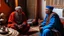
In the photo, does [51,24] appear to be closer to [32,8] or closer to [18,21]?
[18,21]

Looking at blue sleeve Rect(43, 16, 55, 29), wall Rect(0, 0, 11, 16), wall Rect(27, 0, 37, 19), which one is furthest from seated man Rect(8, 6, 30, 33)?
wall Rect(0, 0, 11, 16)

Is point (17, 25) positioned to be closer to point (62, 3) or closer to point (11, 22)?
point (11, 22)

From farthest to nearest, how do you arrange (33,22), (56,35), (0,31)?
(33,22), (56,35), (0,31)

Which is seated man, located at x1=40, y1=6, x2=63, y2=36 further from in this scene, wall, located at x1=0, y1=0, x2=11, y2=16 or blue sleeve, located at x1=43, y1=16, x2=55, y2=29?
wall, located at x1=0, y1=0, x2=11, y2=16

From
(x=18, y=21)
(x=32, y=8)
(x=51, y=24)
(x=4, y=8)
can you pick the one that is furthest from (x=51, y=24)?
(x=4, y=8)

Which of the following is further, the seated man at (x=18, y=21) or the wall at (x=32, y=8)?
the wall at (x=32, y=8)

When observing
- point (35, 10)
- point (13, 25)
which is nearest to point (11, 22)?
point (13, 25)

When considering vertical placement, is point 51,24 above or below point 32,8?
below

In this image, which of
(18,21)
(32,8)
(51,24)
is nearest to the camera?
(51,24)

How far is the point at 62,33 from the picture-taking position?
373 centimetres

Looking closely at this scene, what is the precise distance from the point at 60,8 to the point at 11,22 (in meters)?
1.59

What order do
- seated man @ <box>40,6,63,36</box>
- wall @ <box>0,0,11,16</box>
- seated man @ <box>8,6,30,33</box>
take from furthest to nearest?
wall @ <box>0,0,11,16</box> < seated man @ <box>8,6,30,33</box> < seated man @ <box>40,6,63,36</box>

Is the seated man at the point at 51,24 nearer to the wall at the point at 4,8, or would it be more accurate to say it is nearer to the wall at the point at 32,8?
the wall at the point at 32,8

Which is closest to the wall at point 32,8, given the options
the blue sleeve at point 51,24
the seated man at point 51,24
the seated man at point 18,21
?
the seated man at point 18,21
